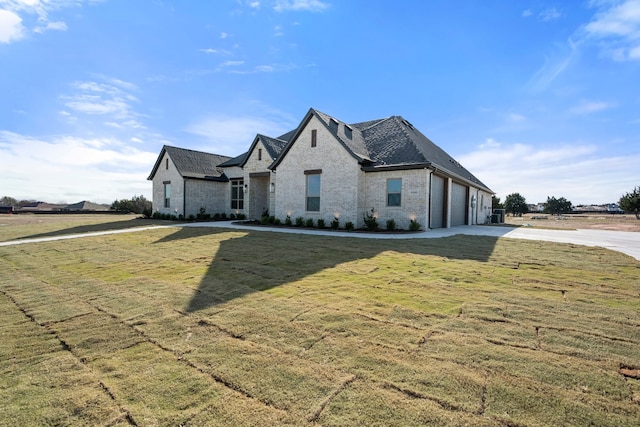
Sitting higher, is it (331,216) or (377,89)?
(377,89)

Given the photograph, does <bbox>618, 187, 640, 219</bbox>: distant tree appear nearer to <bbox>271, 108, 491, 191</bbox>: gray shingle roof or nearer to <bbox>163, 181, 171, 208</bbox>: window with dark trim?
<bbox>271, 108, 491, 191</bbox>: gray shingle roof

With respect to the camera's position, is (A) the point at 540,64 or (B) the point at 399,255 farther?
(A) the point at 540,64

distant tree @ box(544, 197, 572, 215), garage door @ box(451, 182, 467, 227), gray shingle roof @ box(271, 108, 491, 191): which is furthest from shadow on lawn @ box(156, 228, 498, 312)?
distant tree @ box(544, 197, 572, 215)

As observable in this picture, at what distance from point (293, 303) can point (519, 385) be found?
9.03 feet

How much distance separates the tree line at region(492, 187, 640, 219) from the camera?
36.2m

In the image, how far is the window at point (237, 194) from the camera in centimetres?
2480

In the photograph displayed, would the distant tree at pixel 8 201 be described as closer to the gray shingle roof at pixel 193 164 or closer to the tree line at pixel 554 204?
the gray shingle roof at pixel 193 164

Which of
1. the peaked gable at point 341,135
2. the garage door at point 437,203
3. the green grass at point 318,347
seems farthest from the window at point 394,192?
the green grass at point 318,347


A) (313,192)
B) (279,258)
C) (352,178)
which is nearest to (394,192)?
(352,178)

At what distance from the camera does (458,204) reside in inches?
813

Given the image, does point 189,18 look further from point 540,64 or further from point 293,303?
point 540,64

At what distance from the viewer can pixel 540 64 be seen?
12.9 metres

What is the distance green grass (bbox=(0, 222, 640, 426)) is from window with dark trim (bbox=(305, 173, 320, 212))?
1101 centimetres

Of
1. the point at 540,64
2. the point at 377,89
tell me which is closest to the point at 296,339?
the point at 540,64
